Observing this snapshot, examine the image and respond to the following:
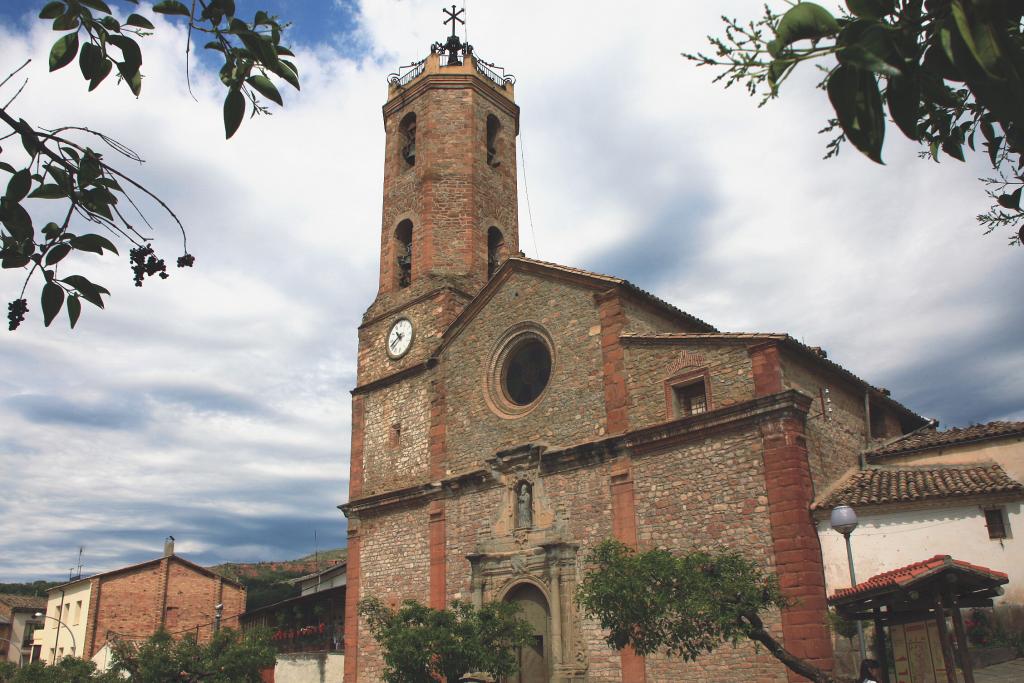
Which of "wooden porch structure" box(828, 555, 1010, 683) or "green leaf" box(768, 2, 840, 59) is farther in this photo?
"wooden porch structure" box(828, 555, 1010, 683)

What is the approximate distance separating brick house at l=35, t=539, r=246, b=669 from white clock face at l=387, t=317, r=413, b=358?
2125cm

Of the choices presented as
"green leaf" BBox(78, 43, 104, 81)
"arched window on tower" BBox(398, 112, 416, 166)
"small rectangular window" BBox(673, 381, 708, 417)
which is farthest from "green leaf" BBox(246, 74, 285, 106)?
"arched window on tower" BBox(398, 112, 416, 166)

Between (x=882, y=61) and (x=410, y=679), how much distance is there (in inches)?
588

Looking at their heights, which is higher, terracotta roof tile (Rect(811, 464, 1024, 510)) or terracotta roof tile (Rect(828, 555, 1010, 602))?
terracotta roof tile (Rect(811, 464, 1024, 510))

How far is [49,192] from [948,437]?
57.8 feet

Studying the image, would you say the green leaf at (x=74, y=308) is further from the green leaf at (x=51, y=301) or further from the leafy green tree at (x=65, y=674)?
the leafy green tree at (x=65, y=674)

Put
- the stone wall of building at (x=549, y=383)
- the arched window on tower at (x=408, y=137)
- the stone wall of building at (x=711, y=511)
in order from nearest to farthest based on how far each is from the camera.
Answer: the stone wall of building at (x=711, y=511), the stone wall of building at (x=549, y=383), the arched window on tower at (x=408, y=137)

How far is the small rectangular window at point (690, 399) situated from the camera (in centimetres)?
1648

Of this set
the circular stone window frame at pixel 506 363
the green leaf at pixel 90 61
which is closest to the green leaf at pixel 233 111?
the green leaf at pixel 90 61

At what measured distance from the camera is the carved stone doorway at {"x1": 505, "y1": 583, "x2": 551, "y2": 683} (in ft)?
56.3

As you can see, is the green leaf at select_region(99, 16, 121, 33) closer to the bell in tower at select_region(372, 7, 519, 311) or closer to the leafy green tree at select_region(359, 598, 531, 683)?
the leafy green tree at select_region(359, 598, 531, 683)

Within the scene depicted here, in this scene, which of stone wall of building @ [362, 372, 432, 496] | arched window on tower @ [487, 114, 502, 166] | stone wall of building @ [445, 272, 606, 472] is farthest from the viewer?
arched window on tower @ [487, 114, 502, 166]

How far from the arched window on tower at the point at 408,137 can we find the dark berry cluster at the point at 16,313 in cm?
2325

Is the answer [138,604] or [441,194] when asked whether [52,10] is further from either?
[138,604]
